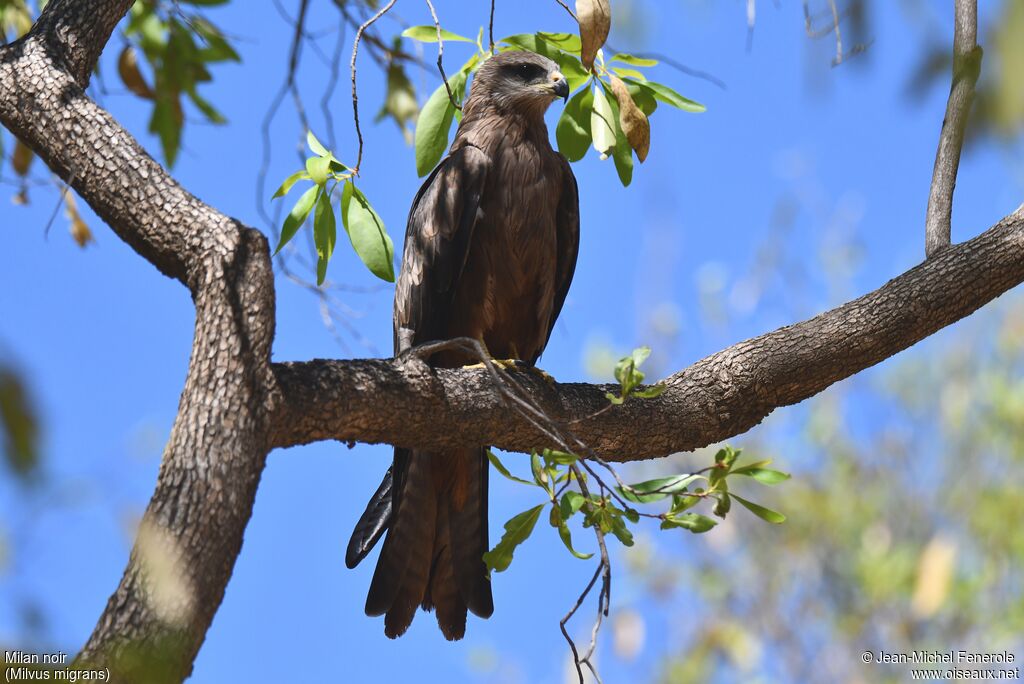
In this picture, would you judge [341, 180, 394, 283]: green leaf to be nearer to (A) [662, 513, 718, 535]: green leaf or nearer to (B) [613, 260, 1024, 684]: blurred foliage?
(A) [662, 513, 718, 535]: green leaf

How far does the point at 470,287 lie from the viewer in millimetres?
4613

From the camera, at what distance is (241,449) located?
7.24ft

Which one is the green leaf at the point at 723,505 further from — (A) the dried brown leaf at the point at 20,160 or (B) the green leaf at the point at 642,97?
(A) the dried brown leaf at the point at 20,160

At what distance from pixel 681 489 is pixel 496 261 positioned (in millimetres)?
1855

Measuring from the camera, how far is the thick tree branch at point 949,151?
10.6 ft

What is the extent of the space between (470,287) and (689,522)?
Result: 195 cm

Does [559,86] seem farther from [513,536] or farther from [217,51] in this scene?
[513,536]

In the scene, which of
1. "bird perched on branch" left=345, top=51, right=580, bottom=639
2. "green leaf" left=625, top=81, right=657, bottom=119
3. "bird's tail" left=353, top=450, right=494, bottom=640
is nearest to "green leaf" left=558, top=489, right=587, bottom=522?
"bird perched on branch" left=345, top=51, right=580, bottom=639

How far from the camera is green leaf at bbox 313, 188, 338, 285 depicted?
10.3 ft

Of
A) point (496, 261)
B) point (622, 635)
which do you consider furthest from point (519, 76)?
point (622, 635)

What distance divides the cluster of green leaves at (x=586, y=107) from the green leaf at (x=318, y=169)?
1.37ft

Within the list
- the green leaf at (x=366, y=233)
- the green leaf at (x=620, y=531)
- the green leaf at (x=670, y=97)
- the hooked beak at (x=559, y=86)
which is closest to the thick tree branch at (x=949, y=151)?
the green leaf at (x=670, y=97)

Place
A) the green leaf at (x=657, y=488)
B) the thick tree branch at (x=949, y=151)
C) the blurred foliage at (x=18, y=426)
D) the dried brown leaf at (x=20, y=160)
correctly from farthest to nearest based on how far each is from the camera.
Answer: the dried brown leaf at (x=20, y=160) → the thick tree branch at (x=949, y=151) → the green leaf at (x=657, y=488) → the blurred foliage at (x=18, y=426)

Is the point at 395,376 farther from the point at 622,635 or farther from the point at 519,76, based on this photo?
the point at 622,635
